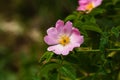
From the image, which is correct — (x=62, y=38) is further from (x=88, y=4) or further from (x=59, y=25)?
(x=88, y=4)

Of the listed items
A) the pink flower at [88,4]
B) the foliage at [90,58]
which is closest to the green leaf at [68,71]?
the foliage at [90,58]

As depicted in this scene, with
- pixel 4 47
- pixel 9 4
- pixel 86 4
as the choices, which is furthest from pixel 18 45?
pixel 86 4

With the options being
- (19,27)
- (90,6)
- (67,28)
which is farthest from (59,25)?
(19,27)

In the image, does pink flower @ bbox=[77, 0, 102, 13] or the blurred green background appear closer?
pink flower @ bbox=[77, 0, 102, 13]

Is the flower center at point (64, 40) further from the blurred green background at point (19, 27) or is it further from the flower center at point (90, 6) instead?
the blurred green background at point (19, 27)

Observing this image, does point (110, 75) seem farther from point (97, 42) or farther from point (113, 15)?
point (113, 15)

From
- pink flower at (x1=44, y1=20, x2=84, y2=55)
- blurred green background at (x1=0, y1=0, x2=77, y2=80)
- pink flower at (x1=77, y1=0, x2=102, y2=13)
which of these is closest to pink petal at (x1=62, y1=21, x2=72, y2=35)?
pink flower at (x1=44, y1=20, x2=84, y2=55)

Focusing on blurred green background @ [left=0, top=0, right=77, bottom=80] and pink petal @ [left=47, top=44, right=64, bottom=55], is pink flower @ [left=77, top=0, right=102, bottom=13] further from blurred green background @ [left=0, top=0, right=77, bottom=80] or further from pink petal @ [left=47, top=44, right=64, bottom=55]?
blurred green background @ [left=0, top=0, right=77, bottom=80]
